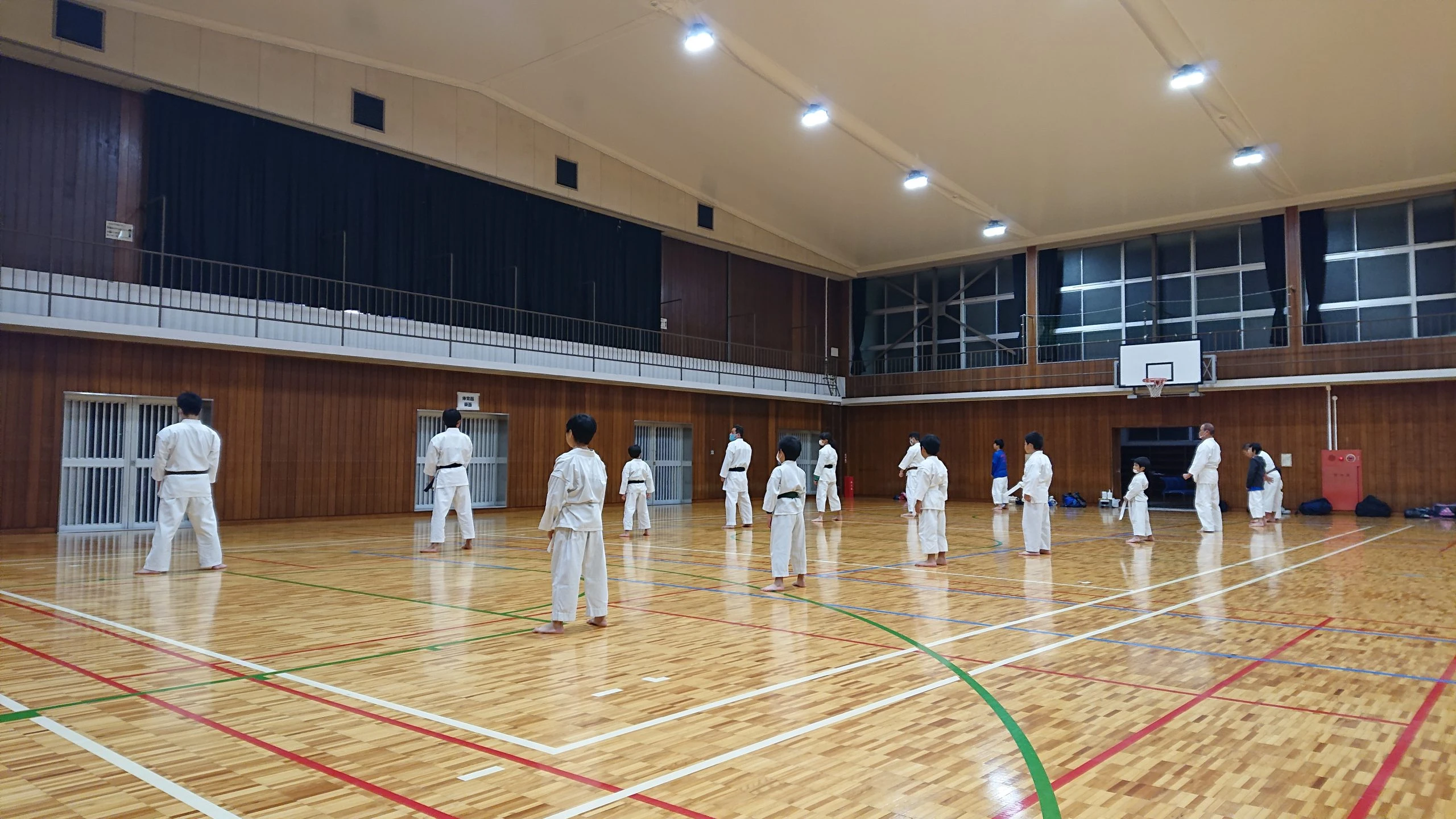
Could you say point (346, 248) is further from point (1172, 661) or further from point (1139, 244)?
point (1139, 244)

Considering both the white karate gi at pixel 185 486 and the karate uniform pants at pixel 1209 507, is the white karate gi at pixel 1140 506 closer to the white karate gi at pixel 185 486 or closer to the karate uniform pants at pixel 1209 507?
the karate uniform pants at pixel 1209 507

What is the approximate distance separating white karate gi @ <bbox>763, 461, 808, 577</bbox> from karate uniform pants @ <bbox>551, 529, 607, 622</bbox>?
6.80ft

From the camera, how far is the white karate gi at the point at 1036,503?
10742 millimetres

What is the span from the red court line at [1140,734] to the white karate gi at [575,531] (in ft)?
11.3

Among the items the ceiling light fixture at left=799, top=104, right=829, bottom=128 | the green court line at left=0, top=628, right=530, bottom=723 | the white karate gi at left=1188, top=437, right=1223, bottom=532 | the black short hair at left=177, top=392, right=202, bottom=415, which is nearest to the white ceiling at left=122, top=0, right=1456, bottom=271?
the ceiling light fixture at left=799, top=104, right=829, bottom=128

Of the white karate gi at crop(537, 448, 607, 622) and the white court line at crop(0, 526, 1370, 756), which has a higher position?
the white karate gi at crop(537, 448, 607, 622)

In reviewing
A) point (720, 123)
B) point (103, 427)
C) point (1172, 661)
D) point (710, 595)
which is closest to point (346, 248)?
point (103, 427)

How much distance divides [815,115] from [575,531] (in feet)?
44.6

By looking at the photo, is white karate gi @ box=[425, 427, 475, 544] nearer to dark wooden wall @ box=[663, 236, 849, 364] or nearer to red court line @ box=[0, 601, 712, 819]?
red court line @ box=[0, 601, 712, 819]

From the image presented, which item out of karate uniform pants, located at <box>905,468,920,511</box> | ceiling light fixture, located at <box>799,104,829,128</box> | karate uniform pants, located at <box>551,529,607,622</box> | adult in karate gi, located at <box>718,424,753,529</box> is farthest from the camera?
ceiling light fixture, located at <box>799,104,829,128</box>

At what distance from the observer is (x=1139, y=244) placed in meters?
24.1

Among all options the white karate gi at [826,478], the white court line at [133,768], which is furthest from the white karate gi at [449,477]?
the white karate gi at [826,478]

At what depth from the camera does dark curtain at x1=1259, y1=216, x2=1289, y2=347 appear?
21156 millimetres

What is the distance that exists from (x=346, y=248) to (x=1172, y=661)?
1676cm
